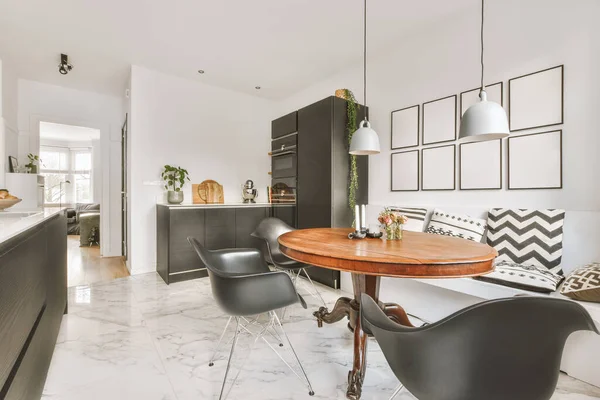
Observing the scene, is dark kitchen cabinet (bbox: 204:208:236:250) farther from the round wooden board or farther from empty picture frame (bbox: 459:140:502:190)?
empty picture frame (bbox: 459:140:502:190)

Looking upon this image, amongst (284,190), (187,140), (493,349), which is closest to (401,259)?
(493,349)

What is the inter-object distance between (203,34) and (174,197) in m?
2.06

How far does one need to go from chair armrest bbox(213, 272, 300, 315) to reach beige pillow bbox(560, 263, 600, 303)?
62.1 inches

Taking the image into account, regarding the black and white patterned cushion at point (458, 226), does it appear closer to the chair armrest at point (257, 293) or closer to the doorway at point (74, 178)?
the chair armrest at point (257, 293)

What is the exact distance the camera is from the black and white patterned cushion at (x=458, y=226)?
8.00ft

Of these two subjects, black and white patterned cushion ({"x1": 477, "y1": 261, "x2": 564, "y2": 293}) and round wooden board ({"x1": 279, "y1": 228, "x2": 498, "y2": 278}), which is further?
black and white patterned cushion ({"x1": 477, "y1": 261, "x2": 564, "y2": 293})

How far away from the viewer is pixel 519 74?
2.38 meters

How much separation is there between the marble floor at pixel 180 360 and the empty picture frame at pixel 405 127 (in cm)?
201

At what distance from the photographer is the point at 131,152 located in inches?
150

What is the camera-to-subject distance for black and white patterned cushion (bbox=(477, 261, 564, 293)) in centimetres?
176

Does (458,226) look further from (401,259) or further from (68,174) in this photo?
(68,174)

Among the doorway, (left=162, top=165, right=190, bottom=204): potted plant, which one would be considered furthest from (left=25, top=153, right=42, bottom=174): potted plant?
(left=162, top=165, right=190, bottom=204): potted plant

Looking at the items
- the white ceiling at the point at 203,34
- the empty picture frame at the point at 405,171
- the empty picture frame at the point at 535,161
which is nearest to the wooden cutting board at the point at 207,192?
the white ceiling at the point at 203,34

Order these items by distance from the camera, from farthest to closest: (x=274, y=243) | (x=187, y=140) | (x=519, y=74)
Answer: (x=187, y=140)
(x=274, y=243)
(x=519, y=74)
